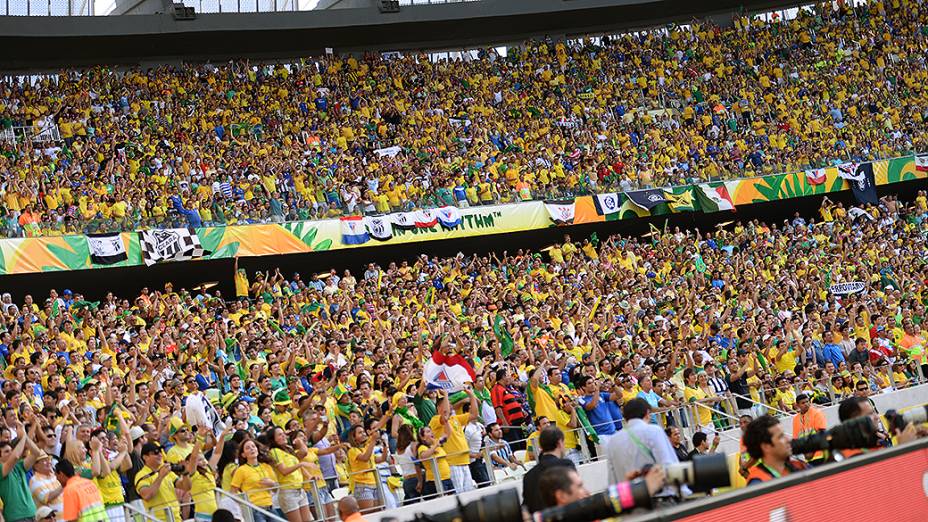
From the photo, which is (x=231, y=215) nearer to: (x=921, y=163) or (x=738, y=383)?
(x=738, y=383)

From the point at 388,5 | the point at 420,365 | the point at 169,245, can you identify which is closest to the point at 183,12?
the point at 388,5

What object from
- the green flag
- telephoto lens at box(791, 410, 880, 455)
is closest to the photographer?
telephoto lens at box(791, 410, 880, 455)

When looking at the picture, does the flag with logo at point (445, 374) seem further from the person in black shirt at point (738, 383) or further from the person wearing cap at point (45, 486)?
the person wearing cap at point (45, 486)

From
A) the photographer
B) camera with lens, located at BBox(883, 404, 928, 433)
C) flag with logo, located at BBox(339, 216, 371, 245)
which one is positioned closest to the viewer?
the photographer

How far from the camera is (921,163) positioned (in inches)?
1294

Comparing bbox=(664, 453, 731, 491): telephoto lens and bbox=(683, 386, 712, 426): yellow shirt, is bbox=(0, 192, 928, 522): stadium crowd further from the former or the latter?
bbox=(664, 453, 731, 491): telephoto lens

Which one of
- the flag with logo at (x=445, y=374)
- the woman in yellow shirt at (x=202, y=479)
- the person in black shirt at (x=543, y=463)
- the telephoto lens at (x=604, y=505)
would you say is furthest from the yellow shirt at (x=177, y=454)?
the telephoto lens at (x=604, y=505)

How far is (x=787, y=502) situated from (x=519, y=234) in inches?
972

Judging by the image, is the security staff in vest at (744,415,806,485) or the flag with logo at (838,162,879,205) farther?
the flag with logo at (838,162,879,205)

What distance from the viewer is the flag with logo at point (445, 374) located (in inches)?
500

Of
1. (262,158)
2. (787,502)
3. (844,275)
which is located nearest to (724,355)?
(844,275)

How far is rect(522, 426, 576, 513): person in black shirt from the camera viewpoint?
21.0 feet

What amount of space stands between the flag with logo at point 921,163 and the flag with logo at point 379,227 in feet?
51.3

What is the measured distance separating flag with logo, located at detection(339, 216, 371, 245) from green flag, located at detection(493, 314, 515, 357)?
879 centimetres
